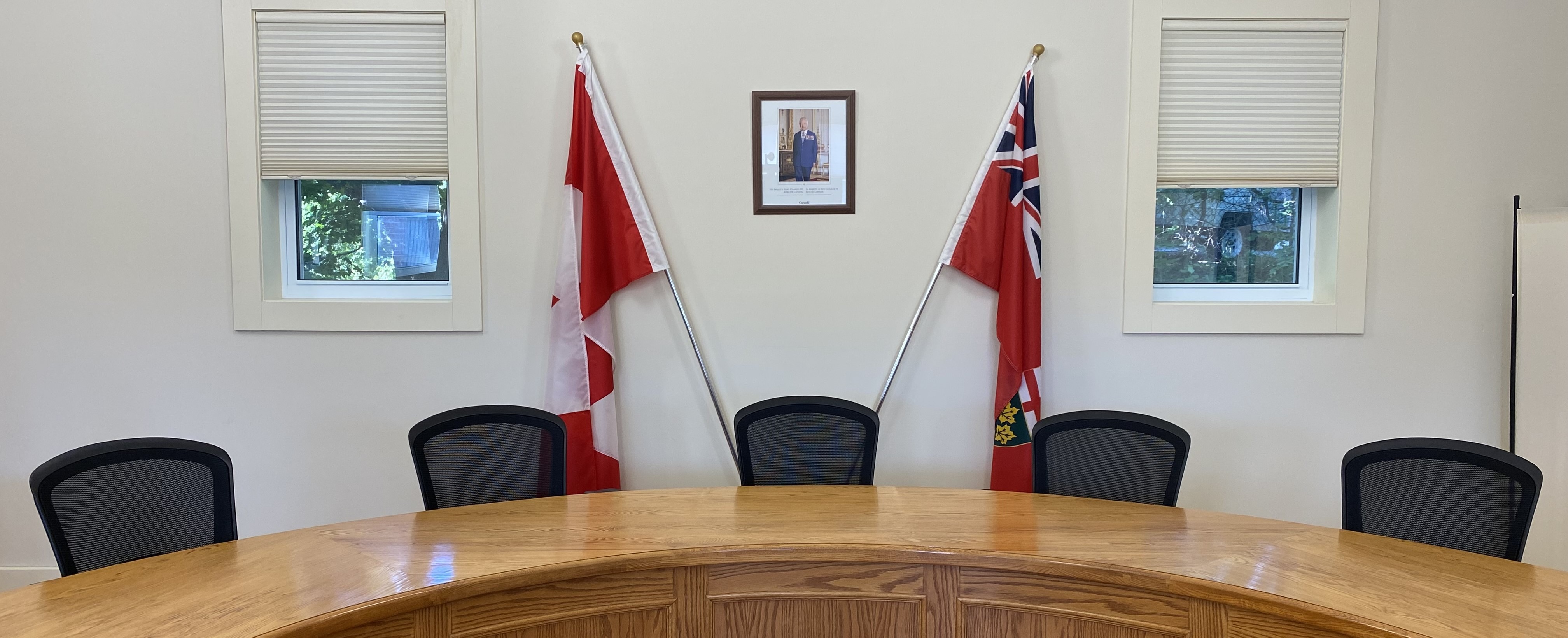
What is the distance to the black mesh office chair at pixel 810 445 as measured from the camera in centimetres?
244

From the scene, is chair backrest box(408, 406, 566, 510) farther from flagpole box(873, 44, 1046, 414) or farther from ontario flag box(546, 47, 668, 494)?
flagpole box(873, 44, 1046, 414)

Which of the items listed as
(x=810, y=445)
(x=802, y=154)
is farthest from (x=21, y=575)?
(x=802, y=154)

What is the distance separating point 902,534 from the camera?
1.92 m

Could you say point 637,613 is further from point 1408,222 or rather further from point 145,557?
point 1408,222

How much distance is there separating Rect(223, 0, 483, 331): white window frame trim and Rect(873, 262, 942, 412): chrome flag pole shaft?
166cm

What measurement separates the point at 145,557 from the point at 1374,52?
14.4ft

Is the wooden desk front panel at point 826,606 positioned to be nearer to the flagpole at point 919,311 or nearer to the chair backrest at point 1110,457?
the chair backrest at point 1110,457

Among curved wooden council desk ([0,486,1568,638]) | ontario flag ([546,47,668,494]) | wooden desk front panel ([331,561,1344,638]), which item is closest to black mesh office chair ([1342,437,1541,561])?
curved wooden council desk ([0,486,1568,638])

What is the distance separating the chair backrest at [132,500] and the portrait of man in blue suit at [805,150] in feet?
6.93

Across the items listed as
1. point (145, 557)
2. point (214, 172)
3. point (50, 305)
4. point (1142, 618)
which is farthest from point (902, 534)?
point (50, 305)

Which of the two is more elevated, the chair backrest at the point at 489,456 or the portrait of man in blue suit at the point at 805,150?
the portrait of man in blue suit at the point at 805,150

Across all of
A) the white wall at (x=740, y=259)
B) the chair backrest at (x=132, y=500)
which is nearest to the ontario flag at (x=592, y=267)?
the white wall at (x=740, y=259)

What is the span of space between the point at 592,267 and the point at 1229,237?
2699mm

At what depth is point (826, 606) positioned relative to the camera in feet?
6.07
